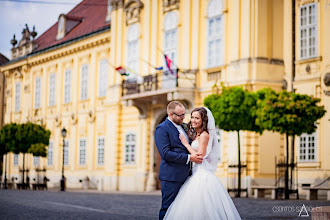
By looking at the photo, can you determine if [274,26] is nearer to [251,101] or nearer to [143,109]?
[251,101]


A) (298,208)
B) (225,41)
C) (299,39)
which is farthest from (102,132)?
(298,208)

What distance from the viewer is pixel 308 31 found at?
25266 millimetres

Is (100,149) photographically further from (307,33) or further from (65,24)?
(307,33)

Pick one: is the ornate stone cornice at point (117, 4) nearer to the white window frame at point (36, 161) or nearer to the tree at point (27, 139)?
the tree at point (27, 139)

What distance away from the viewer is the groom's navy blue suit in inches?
301

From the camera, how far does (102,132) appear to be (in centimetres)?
3694

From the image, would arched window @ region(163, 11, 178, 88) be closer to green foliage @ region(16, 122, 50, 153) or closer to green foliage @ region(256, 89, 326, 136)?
green foliage @ region(256, 89, 326, 136)

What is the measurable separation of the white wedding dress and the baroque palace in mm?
16840

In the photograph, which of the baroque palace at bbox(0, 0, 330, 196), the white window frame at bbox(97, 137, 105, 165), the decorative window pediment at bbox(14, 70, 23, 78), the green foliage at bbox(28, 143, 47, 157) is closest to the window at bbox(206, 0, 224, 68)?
the baroque palace at bbox(0, 0, 330, 196)

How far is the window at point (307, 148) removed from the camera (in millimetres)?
24703

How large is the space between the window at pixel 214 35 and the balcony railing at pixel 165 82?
1.02 meters

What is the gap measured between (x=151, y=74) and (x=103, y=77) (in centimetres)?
855

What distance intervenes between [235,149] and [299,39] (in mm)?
4903

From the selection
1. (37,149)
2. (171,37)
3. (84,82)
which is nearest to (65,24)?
(84,82)
